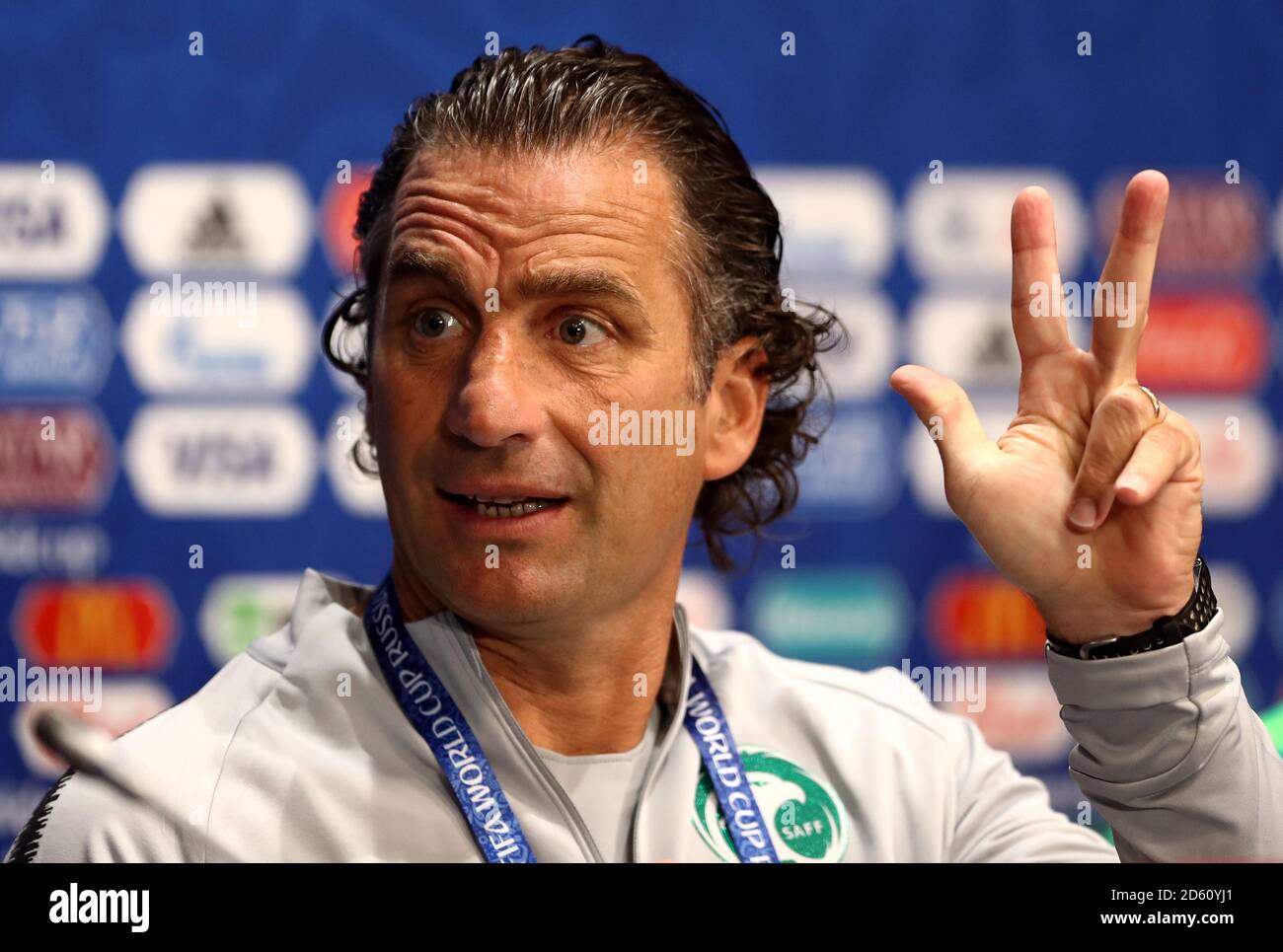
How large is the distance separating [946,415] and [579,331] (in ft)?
1.56

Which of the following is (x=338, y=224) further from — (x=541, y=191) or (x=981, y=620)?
(x=981, y=620)

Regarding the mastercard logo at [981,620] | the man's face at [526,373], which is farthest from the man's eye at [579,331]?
the mastercard logo at [981,620]

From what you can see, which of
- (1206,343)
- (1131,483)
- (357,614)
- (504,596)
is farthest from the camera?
(1206,343)

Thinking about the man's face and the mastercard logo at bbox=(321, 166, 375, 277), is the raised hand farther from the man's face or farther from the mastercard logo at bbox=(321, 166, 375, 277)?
the mastercard logo at bbox=(321, 166, 375, 277)

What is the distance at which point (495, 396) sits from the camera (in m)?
1.55

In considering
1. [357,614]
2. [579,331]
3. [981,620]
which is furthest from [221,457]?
[981,620]

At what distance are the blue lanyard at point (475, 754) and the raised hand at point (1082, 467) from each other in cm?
48

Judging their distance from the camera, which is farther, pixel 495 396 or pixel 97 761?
pixel 495 396

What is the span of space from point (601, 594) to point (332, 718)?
38 cm

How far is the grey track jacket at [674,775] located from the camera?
1.51 meters

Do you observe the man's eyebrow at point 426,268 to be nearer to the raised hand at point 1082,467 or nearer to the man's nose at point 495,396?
the man's nose at point 495,396

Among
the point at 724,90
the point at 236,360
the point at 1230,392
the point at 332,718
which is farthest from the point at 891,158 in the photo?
the point at 332,718

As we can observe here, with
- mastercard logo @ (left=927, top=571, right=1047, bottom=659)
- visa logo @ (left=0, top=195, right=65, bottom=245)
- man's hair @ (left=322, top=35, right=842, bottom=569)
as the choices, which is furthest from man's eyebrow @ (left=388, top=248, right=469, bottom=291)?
mastercard logo @ (left=927, top=571, right=1047, bottom=659)

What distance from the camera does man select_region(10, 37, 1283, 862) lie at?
4.95 feet
